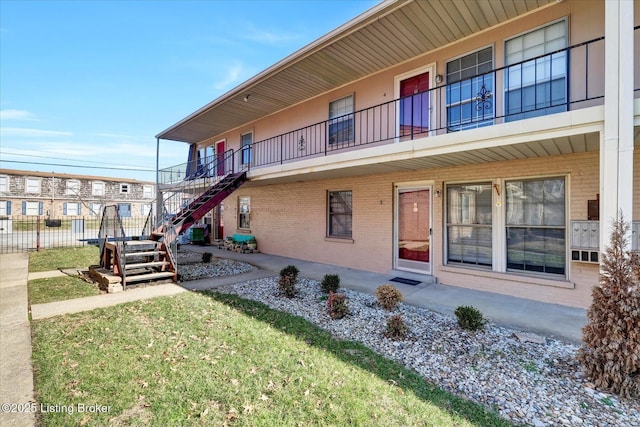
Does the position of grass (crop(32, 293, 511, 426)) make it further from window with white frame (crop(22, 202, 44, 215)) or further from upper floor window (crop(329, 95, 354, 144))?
window with white frame (crop(22, 202, 44, 215))

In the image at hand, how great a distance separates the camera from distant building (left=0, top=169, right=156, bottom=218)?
3152 centimetres

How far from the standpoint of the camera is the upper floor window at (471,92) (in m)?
6.69

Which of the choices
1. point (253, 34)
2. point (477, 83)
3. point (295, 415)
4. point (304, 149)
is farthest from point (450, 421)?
point (253, 34)

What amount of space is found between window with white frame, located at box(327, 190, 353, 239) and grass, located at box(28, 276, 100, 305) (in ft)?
22.6

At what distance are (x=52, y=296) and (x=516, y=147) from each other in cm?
1013

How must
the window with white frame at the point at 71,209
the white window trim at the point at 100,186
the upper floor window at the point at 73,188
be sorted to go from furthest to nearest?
the white window trim at the point at 100,186, the upper floor window at the point at 73,188, the window with white frame at the point at 71,209

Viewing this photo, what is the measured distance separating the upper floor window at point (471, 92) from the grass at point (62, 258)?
42.2 ft

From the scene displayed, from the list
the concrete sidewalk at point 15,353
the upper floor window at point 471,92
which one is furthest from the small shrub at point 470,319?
the concrete sidewalk at point 15,353

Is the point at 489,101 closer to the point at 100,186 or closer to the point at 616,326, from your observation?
the point at 616,326

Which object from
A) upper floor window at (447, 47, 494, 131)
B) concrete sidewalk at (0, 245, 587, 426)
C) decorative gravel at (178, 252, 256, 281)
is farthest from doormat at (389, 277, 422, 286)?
decorative gravel at (178, 252, 256, 281)

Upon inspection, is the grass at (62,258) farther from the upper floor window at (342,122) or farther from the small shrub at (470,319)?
the small shrub at (470,319)

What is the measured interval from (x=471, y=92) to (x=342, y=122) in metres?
4.02

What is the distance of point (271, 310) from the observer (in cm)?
570

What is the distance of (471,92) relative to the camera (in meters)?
6.94
